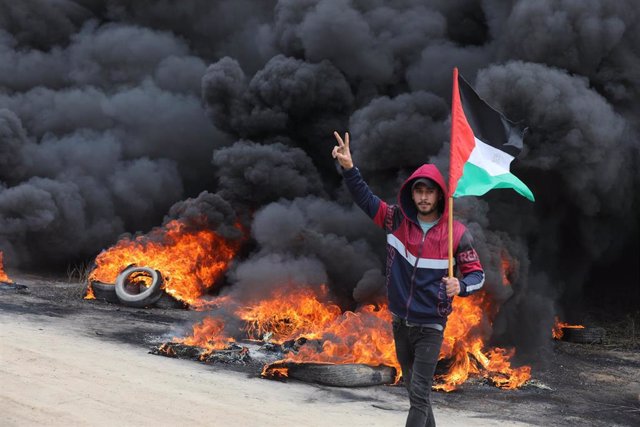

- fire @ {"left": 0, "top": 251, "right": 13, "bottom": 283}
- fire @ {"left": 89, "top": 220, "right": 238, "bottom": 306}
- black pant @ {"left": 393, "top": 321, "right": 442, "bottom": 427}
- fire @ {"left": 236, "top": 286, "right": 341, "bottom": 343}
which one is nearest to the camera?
black pant @ {"left": 393, "top": 321, "right": 442, "bottom": 427}

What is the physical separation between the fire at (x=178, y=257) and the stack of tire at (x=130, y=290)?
22.0 inches

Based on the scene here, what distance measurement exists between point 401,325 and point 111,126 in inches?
891

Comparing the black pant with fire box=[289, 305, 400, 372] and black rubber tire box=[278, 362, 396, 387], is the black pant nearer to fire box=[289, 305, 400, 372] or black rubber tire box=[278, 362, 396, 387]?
black rubber tire box=[278, 362, 396, 387]

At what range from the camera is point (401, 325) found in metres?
4.89

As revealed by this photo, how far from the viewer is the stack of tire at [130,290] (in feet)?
49.9

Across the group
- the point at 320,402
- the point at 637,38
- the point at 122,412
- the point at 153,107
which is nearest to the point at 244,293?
the point at 320,402

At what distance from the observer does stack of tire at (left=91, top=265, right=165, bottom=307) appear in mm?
15195

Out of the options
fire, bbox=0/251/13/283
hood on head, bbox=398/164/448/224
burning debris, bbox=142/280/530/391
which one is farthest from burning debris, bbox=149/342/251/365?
fire, bbox=0/251/13/283

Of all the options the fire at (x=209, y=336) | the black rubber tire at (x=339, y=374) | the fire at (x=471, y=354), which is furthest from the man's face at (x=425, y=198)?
the fire at (x=209, y=336)

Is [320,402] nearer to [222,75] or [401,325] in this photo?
[401,325]

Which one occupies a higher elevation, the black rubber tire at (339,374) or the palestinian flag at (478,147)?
the palestinian flag at (478,147)

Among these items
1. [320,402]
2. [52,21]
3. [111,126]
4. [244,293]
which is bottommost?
[320,402]

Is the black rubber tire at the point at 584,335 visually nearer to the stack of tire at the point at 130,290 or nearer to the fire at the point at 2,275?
the stack of tire at the point at 130,290

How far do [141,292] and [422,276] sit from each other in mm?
12802
